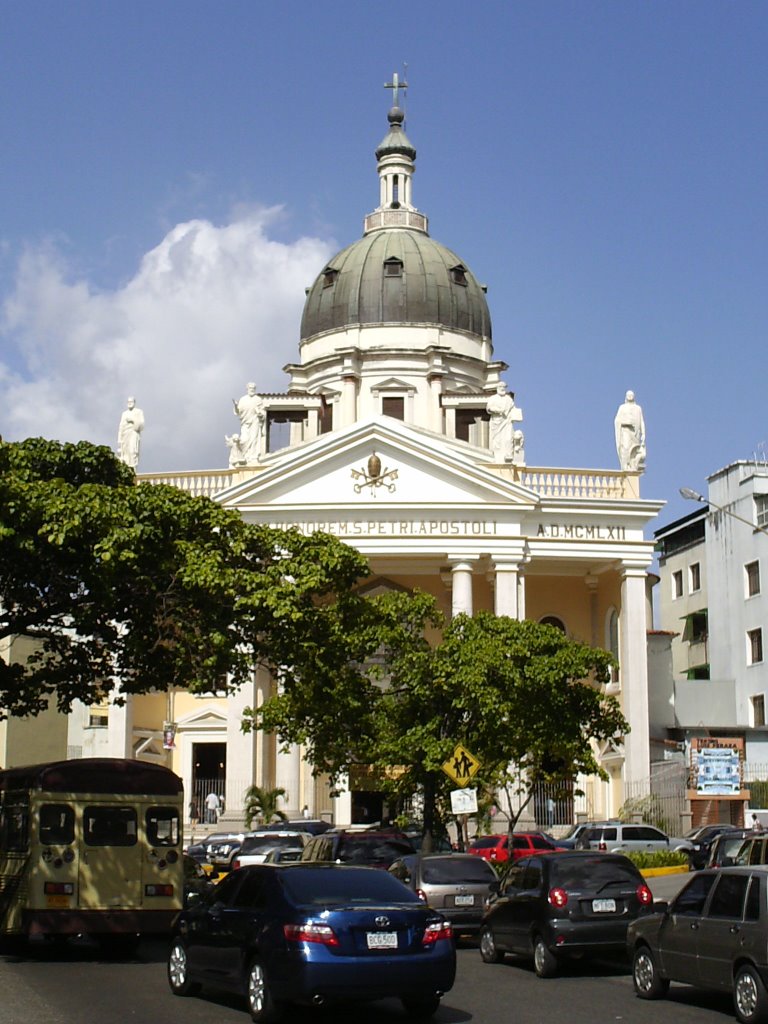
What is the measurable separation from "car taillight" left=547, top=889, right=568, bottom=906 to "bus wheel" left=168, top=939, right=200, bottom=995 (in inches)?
173

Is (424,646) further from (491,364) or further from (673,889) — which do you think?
(491,364)

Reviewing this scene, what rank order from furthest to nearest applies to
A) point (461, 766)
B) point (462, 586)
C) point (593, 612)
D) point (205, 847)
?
point (593, 612), point (462, 586), point (205, 847), point (461, 766)

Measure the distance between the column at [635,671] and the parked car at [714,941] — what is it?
114 feet

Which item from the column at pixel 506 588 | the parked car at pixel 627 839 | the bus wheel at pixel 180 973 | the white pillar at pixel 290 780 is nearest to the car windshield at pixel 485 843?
the parked car at pixel 627 839

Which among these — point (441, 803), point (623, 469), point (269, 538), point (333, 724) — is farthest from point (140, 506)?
point (623, 469)

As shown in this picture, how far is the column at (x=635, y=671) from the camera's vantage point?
52.1 metres

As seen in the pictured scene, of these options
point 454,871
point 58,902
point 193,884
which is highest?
point 454,871

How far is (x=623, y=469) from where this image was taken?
55562mm

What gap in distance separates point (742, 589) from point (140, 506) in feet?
145

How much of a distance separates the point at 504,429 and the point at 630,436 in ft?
14.3

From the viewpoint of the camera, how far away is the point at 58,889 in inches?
819

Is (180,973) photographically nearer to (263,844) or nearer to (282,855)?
(282,855)

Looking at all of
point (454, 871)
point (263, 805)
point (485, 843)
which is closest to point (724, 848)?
point (485, 843)

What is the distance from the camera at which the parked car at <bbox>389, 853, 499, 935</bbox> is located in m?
23.7
